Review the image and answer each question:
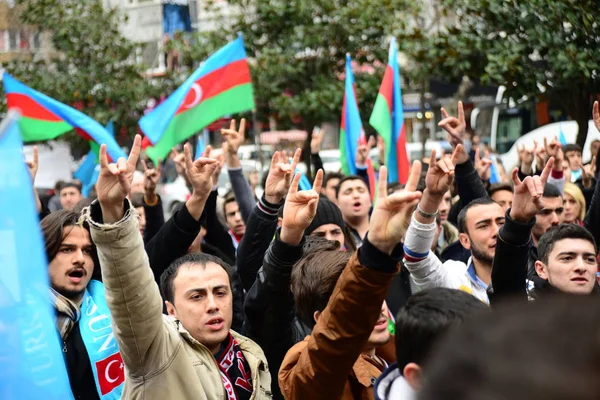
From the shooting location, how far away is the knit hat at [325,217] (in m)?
5.02

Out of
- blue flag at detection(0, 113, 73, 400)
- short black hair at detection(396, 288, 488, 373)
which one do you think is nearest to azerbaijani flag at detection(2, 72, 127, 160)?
blue flag at detection(0, 113, 73, 400)

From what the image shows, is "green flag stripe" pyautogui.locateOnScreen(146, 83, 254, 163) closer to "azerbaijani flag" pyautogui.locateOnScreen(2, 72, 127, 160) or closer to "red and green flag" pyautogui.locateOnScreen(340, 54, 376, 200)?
"azerbaijani flag" pyautogui.locateOnScreen(2, 72, 127, 160)

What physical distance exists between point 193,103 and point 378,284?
5959 millimetres

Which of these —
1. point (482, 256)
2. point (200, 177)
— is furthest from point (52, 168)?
point (482, 256)

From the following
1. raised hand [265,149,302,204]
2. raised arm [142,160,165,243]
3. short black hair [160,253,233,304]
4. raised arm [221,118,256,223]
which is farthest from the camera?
raised arm [142,160,165,243]

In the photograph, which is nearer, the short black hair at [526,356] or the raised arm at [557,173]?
the short black hair at [526,356]

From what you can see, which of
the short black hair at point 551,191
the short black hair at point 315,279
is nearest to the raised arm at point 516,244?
the short black hair at point 315,279

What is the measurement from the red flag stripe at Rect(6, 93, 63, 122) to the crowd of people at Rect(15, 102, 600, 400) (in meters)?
3.22

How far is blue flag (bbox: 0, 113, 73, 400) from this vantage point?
7.08ft

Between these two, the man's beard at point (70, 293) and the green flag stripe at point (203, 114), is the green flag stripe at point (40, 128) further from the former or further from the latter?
the man's beard at point (70, 293)

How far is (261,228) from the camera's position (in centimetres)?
422

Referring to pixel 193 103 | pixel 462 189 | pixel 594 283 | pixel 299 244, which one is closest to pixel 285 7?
pixel 193 103

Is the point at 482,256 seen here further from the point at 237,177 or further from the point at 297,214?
the point at 237,177

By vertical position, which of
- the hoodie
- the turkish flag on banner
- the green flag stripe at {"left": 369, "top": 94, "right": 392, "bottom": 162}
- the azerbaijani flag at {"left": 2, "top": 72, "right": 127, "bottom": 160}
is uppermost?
the azerbaijani flag at {"left": 2, "top": 72, "right": 127, "bottom": 160}
